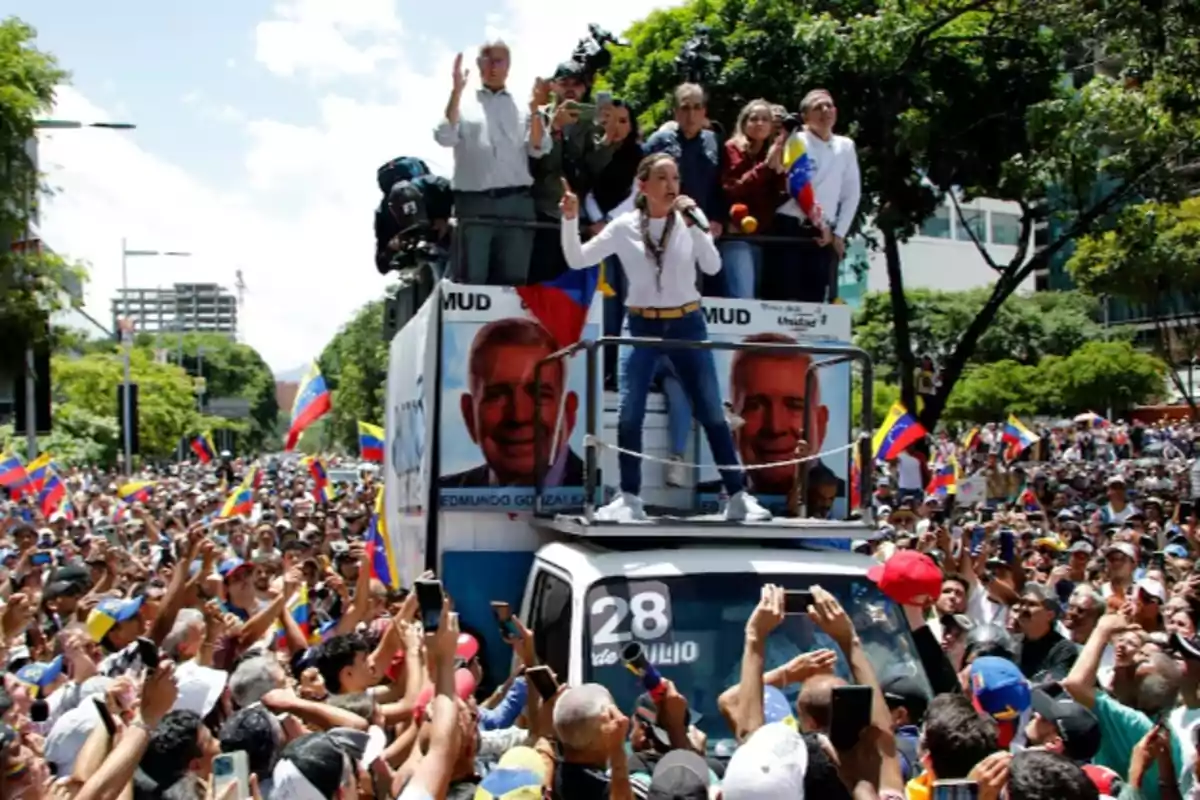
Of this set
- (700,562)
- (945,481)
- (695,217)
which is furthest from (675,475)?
(945,481)

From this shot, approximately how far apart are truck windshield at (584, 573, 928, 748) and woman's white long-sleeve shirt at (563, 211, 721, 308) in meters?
1.57

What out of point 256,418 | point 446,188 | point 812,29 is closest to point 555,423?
point 446,188

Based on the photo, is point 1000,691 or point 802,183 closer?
point 1000,691

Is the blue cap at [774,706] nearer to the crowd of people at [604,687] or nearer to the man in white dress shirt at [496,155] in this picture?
the crowd of people at [604,687]

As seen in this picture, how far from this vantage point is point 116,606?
7664mm

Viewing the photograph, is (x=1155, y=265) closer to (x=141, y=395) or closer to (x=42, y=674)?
(x=42, y=674)

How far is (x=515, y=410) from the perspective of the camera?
7785 mm

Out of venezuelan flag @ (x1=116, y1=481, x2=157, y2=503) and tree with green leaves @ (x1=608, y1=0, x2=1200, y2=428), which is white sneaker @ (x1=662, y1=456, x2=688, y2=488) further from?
venezuelan flag @ (x1=116, y1=481, x2=157, y2=503)

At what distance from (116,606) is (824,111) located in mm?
4681

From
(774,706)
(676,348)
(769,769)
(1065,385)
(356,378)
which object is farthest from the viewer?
(356,378)

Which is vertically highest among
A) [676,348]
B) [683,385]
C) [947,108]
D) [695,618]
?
[947,108]

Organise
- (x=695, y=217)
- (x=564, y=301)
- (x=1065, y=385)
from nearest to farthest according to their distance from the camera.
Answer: (x=695, y=217)
(x=564, y=301)
(x=1065, y=385)

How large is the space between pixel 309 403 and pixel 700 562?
9.89 m

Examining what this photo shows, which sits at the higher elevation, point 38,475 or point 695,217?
point 695,217
